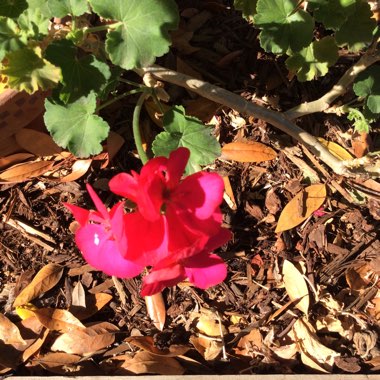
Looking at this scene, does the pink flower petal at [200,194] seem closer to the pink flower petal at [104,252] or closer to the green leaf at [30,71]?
the pink flower petal at [104,252]

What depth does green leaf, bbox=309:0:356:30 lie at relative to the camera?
4.72 feet

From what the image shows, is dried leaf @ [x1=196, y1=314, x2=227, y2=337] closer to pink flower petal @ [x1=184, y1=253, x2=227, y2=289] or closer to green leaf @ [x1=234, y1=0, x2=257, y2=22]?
pink flower petal @ [x1=184, y1=253, x2=227, y2=289]

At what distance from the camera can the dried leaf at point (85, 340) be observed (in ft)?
5.94

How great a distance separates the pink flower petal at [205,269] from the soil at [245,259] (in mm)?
676

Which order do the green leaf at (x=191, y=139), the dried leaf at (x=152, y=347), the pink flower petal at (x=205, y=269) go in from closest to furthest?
the pink flower petal at (x=205, y=269) → the green leaf at (x=191, y=139) → the dried leaf at (x=152, y=347)

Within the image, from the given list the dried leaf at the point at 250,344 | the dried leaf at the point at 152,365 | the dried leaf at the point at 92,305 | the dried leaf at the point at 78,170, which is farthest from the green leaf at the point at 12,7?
the dried leaf at the point at 250,344

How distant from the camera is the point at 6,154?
1.93 m

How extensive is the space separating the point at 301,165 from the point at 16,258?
1.01 meters

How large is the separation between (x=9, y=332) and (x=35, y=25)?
3.39 ft

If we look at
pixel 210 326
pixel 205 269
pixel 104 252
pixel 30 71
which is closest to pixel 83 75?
pixel 30 71

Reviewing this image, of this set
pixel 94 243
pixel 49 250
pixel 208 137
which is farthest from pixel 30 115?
pixel 94 243

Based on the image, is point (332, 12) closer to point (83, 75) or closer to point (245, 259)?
point (83, 75)

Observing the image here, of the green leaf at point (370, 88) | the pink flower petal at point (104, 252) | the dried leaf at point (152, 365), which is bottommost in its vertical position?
the dried leaf at point (152, 365)

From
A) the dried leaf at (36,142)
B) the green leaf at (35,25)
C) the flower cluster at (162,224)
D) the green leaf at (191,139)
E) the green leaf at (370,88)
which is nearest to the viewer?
the flower cluster at (162,224)
